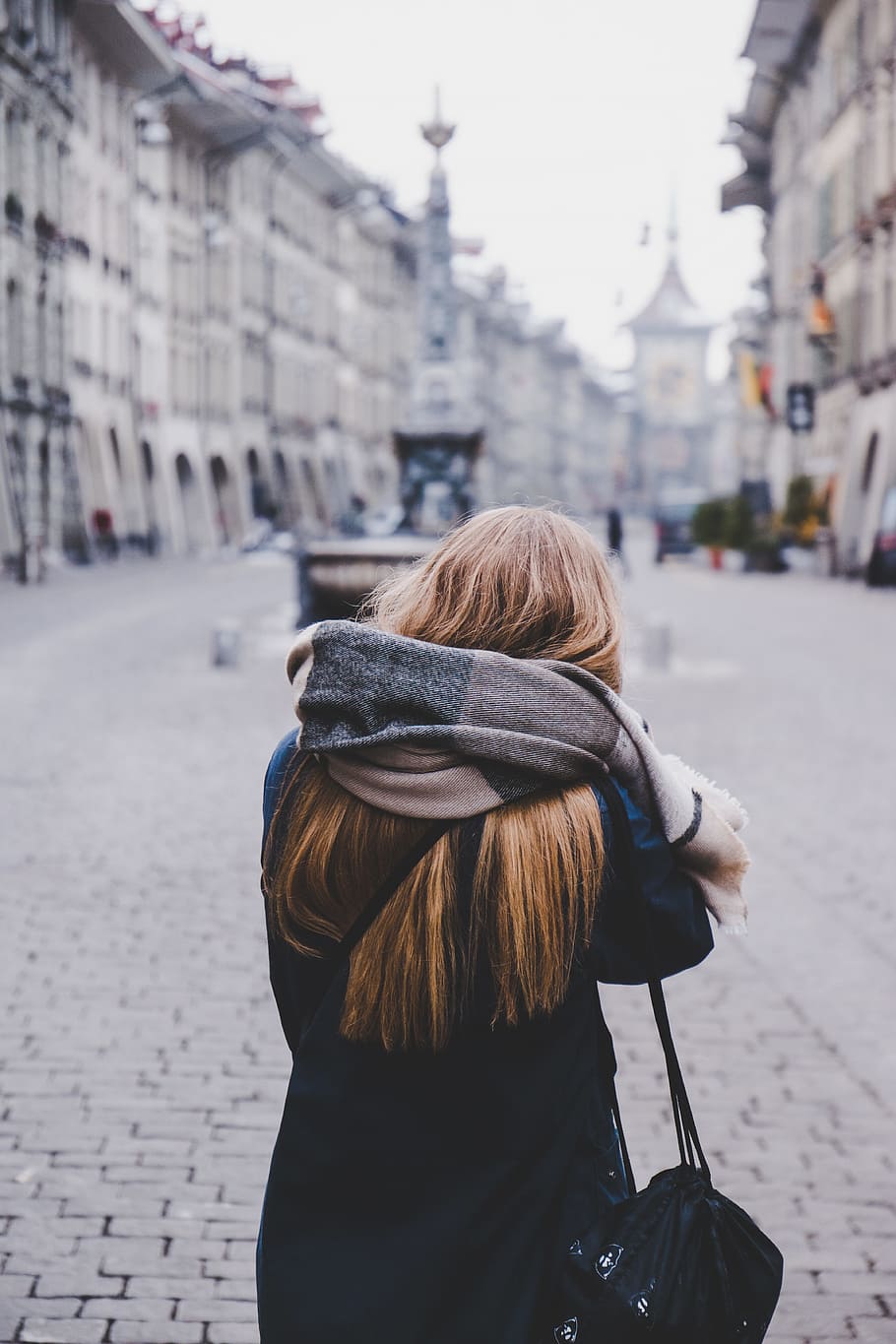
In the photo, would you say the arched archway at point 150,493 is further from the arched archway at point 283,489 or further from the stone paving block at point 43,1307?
the stone paving block at point 43,1307

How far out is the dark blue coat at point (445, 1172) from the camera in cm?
231

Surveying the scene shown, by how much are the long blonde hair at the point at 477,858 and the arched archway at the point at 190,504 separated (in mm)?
57292

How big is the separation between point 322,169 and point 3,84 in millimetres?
31243

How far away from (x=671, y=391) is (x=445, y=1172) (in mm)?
176381

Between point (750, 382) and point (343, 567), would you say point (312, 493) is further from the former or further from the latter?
point (343, 567)

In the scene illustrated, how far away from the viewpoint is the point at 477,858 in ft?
7.44

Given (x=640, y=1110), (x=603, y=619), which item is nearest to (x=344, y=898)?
(x=603, y=619)

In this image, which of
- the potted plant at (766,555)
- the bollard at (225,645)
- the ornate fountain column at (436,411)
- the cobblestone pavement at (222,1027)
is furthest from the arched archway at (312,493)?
the cobblestone pavement at (222,1027)

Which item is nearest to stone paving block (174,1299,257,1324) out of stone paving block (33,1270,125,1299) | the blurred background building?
stone paving block (33,1270,125,1299)

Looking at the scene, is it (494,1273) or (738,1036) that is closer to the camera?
(494,1273)

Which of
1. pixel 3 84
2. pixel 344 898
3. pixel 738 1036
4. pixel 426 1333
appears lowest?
pixel 738 1036

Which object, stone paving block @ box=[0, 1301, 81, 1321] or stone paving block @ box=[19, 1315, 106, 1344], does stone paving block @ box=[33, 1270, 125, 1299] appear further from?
stone paving block @ box=[19, 1315, 106, 1344]

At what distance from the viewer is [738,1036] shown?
612 centimetres

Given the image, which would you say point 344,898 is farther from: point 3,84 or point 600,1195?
point 3,84
